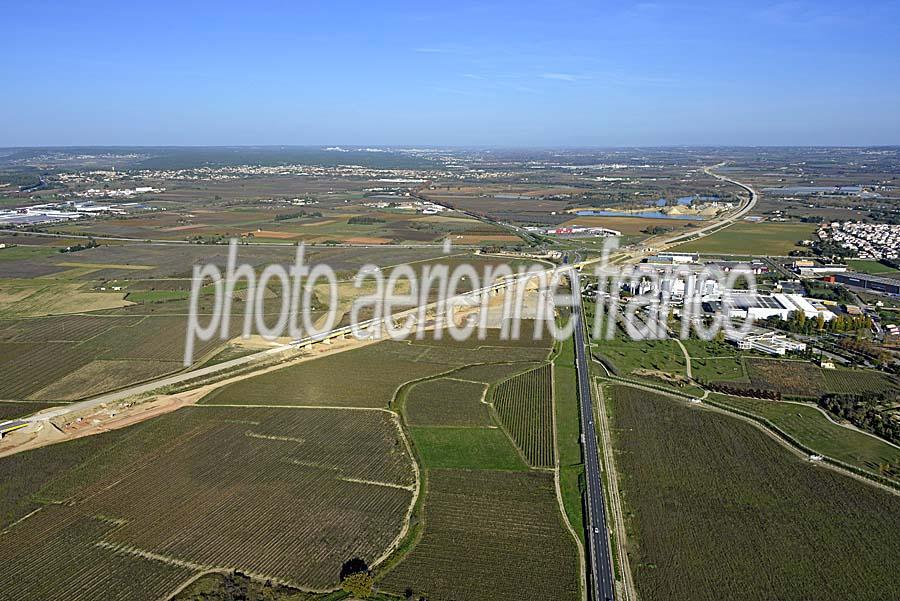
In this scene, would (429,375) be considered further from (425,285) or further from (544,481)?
(425,285)

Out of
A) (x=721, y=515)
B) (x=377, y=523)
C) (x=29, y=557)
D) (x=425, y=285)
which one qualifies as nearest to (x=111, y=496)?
(x=29, y=557)

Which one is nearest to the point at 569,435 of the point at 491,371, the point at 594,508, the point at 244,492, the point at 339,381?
the point at 594,508

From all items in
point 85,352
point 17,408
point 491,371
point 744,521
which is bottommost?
point 744,521

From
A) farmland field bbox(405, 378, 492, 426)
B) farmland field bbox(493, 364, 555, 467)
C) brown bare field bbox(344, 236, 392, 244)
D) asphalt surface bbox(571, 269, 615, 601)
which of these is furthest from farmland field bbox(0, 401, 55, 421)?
brown bare field bbox(344, 236, 392, 244)

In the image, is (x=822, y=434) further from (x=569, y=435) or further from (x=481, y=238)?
(x=481, y=238)

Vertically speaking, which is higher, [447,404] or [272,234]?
[272,234]

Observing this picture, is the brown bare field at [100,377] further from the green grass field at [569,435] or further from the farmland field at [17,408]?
the green grass field at [569,435]
